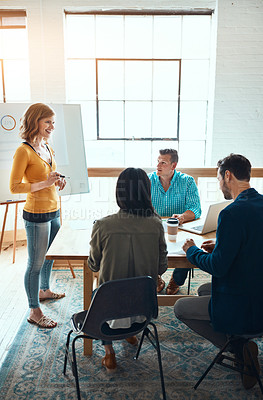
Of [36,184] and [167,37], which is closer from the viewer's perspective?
[36,184]

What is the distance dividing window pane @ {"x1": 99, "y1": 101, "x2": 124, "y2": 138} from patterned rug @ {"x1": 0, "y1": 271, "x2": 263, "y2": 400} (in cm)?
296

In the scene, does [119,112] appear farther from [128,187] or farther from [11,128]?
[128,187]

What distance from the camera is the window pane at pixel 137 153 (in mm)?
4922

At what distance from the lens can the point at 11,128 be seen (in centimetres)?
317

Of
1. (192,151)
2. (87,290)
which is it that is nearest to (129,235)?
(87,290)

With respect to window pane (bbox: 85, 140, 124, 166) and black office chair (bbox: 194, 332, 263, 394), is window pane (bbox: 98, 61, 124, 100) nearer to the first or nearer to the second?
window pane (bbox: 85, 140, 124, 166)

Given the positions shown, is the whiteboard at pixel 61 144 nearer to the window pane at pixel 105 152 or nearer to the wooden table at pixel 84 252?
the wooden table at pixel 84 252

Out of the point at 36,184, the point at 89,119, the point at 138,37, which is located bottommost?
the point at 36,184

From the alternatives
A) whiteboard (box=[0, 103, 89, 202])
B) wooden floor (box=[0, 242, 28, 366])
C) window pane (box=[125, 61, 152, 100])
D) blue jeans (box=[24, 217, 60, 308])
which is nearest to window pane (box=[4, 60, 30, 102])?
window pane (box=[125, 61, 152, 100])

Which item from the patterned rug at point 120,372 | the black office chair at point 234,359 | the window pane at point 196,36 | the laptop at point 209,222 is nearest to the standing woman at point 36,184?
the patterned rug at point 120,372

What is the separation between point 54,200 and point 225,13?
3402 mm

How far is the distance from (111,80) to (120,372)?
3738 mm

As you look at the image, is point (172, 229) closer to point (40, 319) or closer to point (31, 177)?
point (31, 177)

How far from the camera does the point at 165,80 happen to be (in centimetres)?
474
